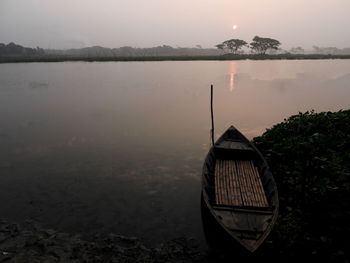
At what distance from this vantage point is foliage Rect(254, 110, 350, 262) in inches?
287

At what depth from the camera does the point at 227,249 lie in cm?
705

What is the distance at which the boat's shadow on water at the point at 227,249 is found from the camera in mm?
6303

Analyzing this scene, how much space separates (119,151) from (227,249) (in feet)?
32.4

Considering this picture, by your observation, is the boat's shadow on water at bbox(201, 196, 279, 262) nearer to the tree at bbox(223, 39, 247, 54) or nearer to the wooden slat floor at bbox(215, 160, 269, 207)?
the wooden slat floor at bbox(215, 160, 269, 207)

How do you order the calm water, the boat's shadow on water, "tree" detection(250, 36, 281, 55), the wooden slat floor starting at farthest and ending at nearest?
"tree" detection(250, 36, 281, 55)
the calm water
the wooden slat floor
the boat's shadow on water

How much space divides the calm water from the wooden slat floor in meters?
1.31

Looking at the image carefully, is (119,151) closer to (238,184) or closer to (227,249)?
A: (238,184)

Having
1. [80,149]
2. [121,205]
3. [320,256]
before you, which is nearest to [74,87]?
[80,149]

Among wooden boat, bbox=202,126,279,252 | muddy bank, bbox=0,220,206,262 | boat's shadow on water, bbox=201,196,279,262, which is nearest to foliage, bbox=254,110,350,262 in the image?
boat's shadow on water, bbox=201,196,279,262

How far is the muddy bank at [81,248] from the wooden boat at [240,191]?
1549 mm

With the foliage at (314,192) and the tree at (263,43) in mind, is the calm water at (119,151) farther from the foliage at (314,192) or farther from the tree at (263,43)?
the tree at (263,43)

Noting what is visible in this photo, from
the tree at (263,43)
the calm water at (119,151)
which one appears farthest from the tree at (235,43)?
the calm water at (119,151)

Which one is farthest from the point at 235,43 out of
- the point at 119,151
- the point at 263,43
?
the point at 119,151

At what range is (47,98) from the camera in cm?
3142
